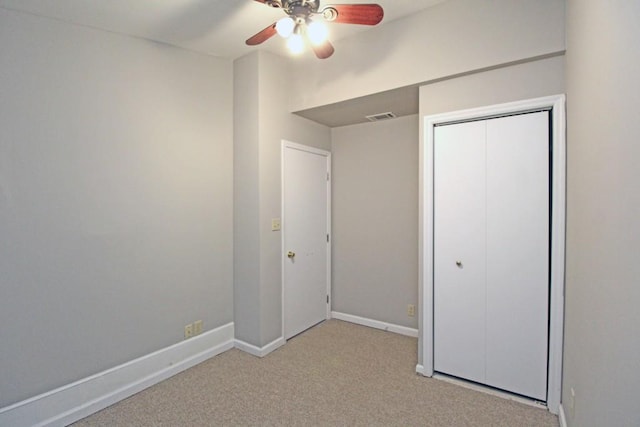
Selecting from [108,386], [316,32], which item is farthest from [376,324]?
[316,32]

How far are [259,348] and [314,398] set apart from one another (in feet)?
2.79

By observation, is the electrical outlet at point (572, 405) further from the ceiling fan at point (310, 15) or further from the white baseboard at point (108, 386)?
the white baseboard at point (108, 386)

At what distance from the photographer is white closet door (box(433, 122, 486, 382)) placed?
2.39 metres

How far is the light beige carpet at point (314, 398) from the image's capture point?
2.11 meters

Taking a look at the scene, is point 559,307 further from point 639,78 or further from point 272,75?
point 272,75

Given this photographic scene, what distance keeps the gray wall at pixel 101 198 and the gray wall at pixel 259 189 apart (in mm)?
192

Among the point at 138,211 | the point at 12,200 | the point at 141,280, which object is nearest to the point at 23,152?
the point at 12,200

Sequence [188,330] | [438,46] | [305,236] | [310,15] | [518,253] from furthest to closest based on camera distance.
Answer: [305,236], [188,330], [438,46], [518,253], [310,15]

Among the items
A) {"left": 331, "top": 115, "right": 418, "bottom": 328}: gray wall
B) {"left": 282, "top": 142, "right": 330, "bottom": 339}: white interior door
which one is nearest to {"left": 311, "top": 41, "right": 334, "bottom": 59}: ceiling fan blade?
{"left": 282, "top": 142, "right": 330, "bottom": 339}: white interior door

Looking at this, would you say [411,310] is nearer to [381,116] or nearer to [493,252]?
[493,252]

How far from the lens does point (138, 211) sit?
8.28 ft

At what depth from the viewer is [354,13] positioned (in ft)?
5.84

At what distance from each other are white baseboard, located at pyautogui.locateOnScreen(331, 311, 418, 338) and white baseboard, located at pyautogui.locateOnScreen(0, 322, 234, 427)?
1482mm

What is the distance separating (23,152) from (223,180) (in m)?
→ 1.46
